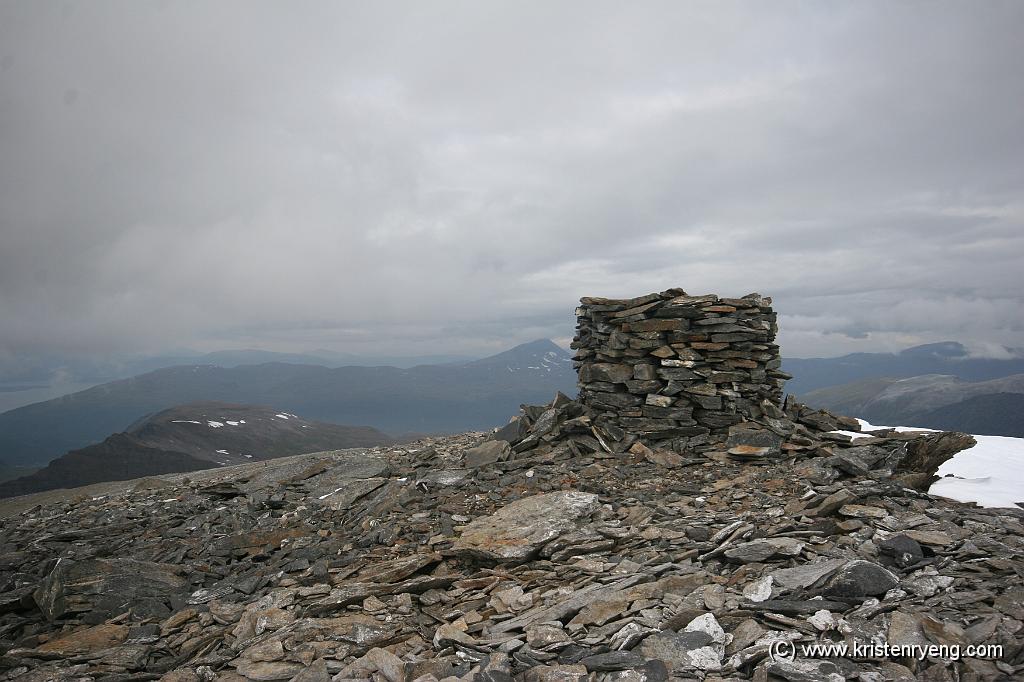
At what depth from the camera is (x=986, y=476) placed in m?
15.3

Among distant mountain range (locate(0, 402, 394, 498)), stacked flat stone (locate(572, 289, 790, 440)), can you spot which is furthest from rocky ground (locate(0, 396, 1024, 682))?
distant mountain range (locate(0, 402, 394, 498))

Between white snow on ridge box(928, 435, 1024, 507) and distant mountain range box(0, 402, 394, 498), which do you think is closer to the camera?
white snow on ridge box(928, 435, 1024, 507)

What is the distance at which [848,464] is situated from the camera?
1312 cm

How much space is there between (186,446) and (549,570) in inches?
6290

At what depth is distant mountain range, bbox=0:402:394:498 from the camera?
103 m

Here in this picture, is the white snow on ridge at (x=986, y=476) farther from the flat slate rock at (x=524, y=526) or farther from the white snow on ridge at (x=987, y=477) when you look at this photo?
the flat slate rock at (x=524, y=526)

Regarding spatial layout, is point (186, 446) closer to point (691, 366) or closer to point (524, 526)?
point (524, 526)

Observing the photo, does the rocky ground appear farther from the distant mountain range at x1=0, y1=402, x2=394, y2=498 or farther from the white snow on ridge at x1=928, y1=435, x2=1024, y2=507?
the distant mountain range at x1=0, y1=402, x2=394, y2=498

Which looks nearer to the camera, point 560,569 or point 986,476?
point 560,569

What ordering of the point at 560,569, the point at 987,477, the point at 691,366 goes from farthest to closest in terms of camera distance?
the point at 691,366 < the point at 987,477 < the point at 560,569

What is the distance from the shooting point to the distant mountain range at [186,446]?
102688mm

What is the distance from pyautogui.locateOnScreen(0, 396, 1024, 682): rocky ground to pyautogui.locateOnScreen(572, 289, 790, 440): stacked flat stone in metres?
0.97

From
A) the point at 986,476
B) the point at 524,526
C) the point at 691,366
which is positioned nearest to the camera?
the point at 524,526

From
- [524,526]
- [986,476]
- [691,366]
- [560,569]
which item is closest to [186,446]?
[524,526]
